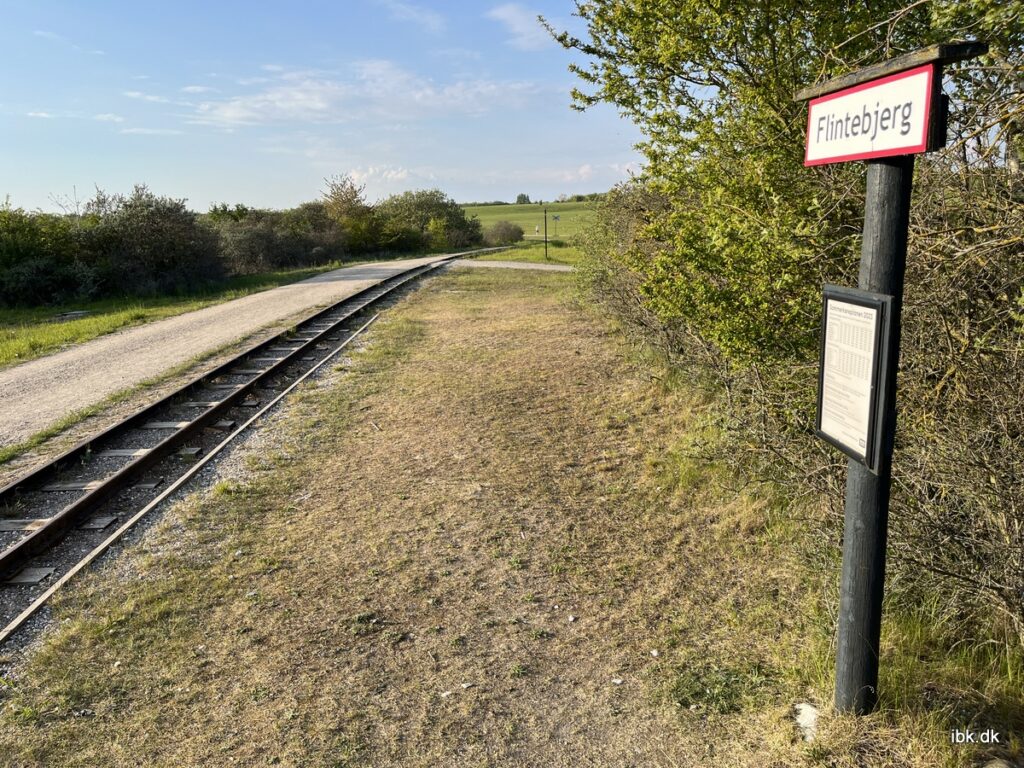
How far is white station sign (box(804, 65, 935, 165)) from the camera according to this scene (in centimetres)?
245

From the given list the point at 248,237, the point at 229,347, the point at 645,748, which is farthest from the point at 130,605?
the point at 248,237

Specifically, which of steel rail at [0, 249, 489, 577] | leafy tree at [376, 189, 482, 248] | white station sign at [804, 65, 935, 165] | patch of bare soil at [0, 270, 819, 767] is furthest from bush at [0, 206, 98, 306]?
leafy tree at [376, 189, 482, 248]

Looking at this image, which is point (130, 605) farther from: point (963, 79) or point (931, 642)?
point (963, 79)

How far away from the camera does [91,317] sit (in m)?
21.8

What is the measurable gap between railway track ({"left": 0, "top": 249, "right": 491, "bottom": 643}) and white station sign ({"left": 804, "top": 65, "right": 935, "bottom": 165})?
5444 millimetres

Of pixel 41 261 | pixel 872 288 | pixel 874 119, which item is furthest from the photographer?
pixel 41 261

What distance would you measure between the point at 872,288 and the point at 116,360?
14.8 meters

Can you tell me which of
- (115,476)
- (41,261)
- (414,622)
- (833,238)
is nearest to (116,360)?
(115,476)

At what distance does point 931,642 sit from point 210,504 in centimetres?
587

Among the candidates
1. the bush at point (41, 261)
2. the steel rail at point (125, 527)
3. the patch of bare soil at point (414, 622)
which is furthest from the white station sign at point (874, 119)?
the bush at point (41, 261)

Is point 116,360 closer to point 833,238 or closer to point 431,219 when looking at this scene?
point 833,238

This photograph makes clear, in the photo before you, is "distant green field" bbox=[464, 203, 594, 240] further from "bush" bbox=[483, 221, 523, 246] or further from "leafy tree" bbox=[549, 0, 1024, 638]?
"leafy tree" bbox=[549, 0, 1024, 638]

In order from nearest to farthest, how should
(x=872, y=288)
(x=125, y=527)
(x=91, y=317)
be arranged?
(x=872, y=288) < (x=125, y=527) < (x=91, y=317)

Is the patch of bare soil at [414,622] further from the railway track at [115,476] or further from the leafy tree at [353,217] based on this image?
the leafy tree at [353,217]
